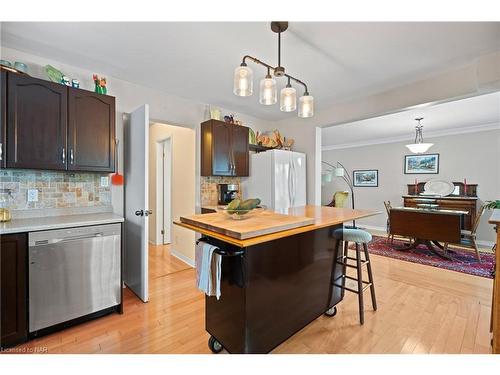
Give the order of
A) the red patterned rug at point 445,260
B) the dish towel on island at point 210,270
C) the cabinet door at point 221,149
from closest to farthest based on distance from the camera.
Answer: the dish towel on island at point 210,270 → the cabinet door at point 221,149 → the red patterned rug at point 445,260

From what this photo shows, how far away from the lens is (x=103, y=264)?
200 centimetres

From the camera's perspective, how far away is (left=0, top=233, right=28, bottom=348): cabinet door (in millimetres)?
1569

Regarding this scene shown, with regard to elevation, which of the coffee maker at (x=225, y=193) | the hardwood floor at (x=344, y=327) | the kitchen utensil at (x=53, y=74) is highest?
the kitchen utensil at (x=53, y=74)

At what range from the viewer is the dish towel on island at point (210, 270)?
134 cm

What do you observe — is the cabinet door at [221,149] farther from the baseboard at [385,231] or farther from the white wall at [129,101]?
the baseboard at [385,231]

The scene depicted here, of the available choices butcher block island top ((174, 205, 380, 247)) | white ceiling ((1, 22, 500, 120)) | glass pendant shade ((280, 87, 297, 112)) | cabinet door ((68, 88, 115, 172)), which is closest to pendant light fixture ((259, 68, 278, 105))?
glass pendant shade ((280, 87, 297, 112))

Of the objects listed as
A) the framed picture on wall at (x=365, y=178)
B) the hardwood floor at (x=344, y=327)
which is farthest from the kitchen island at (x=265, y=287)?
the framed picture on wall at (x=365, y=178)

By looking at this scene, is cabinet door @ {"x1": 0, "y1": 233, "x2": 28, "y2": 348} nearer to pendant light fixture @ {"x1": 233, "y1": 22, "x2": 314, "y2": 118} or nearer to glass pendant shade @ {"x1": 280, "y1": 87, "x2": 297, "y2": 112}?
pendant light fixture @ {"x1": 233, "y1": 22, "x2": 314, "y2": 118}

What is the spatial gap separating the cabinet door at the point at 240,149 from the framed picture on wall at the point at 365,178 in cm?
444

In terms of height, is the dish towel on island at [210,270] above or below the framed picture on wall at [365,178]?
→ below

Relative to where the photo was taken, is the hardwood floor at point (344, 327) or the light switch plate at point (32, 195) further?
the light switch plate at point (32, 195)

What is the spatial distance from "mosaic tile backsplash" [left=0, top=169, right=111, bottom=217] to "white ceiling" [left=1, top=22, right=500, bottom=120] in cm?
109
